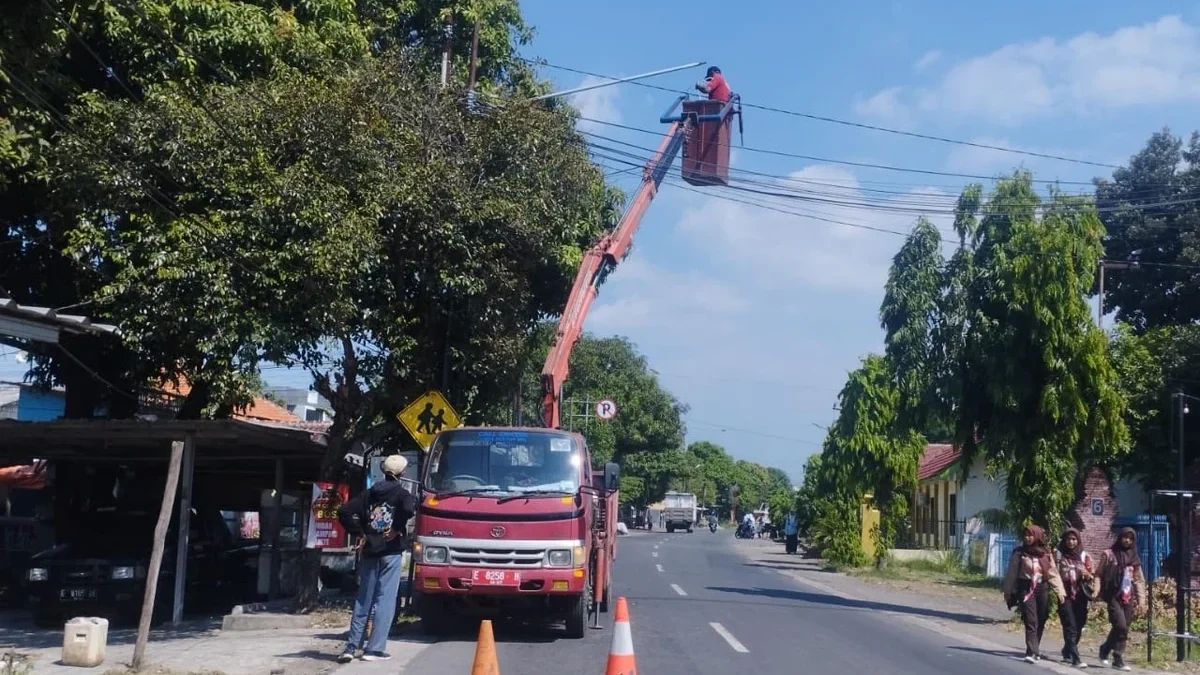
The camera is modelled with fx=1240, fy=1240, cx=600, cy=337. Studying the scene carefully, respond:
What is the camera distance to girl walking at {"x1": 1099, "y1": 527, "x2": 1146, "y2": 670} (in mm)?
15195

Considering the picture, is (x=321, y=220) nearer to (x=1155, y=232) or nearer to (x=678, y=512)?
(x=1155, y=232)

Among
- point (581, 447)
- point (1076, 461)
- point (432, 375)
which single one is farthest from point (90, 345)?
point (1076, 461)

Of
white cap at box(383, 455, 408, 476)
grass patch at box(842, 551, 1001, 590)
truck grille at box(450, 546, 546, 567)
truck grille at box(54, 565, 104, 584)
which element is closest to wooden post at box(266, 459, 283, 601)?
truck grille at box(54, 565, 104, 584)

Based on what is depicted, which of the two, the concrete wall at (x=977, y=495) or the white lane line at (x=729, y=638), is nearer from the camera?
the white lane line at (x=729, y=638)

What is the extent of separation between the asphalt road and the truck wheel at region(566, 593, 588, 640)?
0.49 ft

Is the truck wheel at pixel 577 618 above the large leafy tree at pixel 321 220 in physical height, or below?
below

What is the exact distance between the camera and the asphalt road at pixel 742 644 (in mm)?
13055

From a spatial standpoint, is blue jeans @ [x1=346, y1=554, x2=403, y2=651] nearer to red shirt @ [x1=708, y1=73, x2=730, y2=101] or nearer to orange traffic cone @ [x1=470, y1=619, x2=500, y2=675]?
orange traffic cone @ [x1=470, y1=619, x2=500, y2=675]

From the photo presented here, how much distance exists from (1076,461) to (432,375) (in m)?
11.8

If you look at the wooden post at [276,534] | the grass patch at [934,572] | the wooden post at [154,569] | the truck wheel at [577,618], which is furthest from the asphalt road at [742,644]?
the grass patch at [934,572]

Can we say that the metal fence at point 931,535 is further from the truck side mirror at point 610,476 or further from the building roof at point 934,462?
the truck side mirror at point 610,476

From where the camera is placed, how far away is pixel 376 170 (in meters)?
16.3

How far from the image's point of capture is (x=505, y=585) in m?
14.3

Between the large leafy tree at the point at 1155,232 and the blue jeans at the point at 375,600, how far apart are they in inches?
1445
